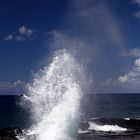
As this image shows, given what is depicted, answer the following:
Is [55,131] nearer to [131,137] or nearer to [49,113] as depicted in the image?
[49,113]

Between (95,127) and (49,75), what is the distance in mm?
17341

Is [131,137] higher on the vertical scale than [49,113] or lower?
lower

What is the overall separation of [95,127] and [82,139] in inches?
545

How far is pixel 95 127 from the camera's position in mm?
54438

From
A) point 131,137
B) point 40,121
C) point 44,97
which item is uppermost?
point 44,97

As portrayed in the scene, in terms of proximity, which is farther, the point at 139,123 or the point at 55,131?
the point at 139,123

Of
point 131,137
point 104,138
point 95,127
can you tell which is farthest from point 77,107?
point 95,127

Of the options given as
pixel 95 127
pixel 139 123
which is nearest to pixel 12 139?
pixel 95 127

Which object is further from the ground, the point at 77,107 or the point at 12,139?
the point at 77,107

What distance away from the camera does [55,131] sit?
3819cm

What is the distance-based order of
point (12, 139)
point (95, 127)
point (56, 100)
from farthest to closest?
point (95, 127) → point (56, 100) → point (12, 139)

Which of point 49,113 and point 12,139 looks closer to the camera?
point 12,139

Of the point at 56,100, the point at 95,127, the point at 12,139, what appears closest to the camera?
the point at 12,139

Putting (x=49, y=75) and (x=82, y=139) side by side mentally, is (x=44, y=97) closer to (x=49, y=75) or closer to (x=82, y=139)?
(x=49, y=75)
